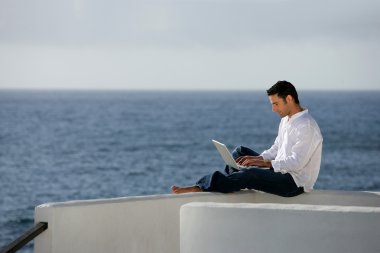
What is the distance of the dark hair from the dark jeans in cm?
40

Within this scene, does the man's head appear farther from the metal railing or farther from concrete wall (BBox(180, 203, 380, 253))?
the metal railing

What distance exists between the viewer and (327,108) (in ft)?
249

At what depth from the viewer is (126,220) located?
17.0ft

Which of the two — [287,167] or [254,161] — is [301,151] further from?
[254,161]

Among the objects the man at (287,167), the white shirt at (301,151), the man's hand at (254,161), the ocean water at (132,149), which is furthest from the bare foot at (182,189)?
the ocean water at (132,149)

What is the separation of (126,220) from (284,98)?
42.3 inches

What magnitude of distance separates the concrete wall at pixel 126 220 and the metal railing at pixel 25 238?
1.9 inches

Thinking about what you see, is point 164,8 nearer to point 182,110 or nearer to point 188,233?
point 182,110

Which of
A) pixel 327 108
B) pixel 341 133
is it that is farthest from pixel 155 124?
pixel 327 108

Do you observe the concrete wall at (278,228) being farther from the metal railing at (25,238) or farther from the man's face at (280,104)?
the man's face at (280,104)

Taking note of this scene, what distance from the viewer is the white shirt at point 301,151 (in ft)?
18.1

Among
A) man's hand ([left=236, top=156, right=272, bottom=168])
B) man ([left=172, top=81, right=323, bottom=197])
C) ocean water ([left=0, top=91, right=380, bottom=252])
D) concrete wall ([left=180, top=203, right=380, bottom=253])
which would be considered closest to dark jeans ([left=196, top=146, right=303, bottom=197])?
man ([left=172, top=81, right=323, bottom=197])

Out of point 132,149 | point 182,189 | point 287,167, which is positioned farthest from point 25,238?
point 132,149

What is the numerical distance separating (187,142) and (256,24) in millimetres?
11874
